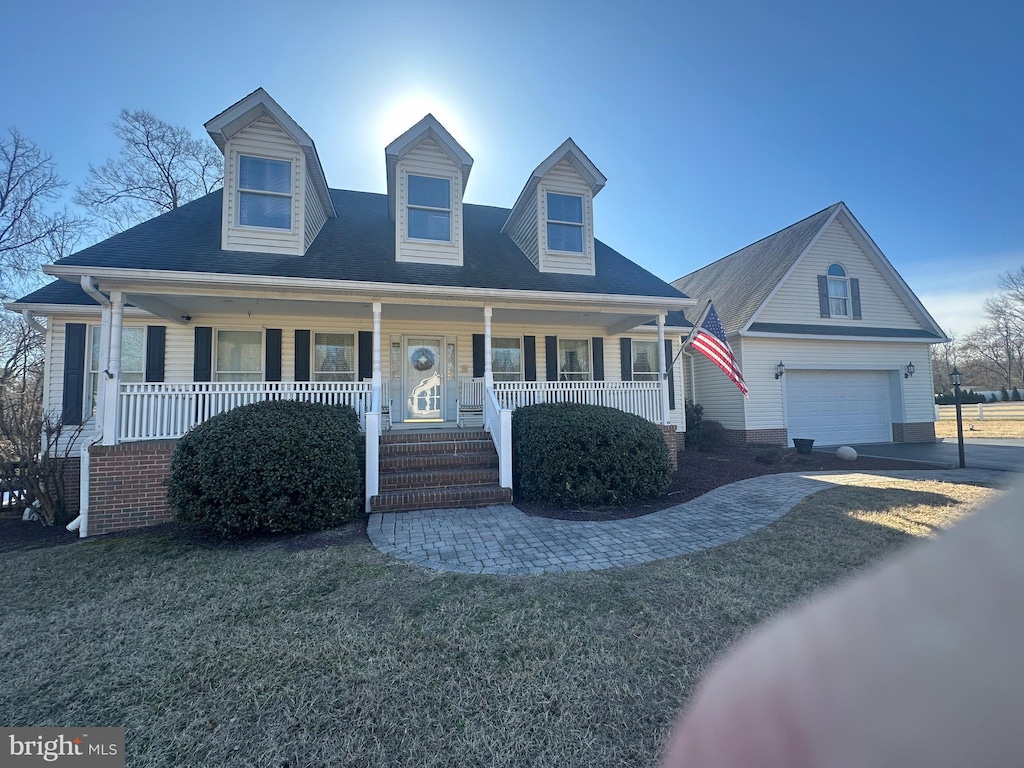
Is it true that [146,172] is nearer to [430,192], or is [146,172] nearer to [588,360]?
[430,192]

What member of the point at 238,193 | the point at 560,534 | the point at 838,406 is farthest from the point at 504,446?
the point at 838,406

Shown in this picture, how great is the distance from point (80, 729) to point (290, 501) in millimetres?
3280

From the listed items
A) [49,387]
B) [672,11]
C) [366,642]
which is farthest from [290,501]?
[672,11]

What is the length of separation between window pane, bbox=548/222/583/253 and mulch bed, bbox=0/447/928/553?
558 cm

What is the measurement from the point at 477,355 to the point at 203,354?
574 cm

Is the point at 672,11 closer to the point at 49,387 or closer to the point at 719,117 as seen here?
the point at 719,117

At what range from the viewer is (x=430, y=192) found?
9492 millimetres

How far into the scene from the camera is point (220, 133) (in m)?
8.23

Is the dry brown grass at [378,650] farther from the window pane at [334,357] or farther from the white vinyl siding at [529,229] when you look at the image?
the white vinyl siding at [529,229]

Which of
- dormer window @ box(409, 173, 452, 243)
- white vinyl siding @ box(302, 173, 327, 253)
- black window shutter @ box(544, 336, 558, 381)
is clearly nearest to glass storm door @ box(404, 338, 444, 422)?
dormer window @ box(409, 173, 452, 243)

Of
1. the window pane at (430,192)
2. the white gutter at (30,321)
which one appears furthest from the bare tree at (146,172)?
the window pane at (430,192)

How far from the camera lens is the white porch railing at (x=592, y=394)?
8.85 metres

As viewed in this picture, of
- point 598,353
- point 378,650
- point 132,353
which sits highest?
point 598,353

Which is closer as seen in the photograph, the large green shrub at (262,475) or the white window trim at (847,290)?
the large green shrub at (262,475)
